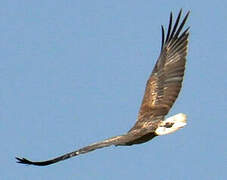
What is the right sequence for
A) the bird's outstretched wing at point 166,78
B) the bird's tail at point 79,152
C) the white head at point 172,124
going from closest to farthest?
the bird's tail at point 79,152, the white head at point 172,124, the bird's outstretched wing at point 166,78

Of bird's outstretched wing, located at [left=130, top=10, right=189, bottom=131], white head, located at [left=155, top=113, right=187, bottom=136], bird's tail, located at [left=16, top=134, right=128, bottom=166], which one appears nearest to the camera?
bird's tail, located at [left=16, top=134, right=128, bottom=166]

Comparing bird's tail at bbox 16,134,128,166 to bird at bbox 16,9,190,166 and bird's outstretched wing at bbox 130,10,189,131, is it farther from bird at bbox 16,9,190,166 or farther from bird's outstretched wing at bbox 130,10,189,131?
bird's outstretched wing at bbox 130,10,189,131

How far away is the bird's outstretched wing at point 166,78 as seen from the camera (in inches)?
706

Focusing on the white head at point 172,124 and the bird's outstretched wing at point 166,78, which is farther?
Answer: the bird's outstretched wing at point 166,78

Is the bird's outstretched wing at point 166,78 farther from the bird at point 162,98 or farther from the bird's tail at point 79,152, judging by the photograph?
the bird's tail at point 79,152

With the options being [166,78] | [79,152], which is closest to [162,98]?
[166,78]

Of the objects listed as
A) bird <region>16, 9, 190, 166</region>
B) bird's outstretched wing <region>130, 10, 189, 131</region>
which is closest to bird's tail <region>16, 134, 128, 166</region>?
bird <region>16, 9, 190, 166</region>

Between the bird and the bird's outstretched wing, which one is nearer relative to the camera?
the bird

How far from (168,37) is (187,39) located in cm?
40

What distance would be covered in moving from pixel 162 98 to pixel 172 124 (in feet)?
4.55

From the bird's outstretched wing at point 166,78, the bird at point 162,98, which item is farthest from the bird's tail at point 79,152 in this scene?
the bird's outstretched wing at point 166,78

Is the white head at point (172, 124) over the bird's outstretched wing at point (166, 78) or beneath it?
beneath

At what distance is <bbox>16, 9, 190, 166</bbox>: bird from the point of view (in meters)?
16.4

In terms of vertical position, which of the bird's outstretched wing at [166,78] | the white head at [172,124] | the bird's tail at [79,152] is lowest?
the bird's tail at [79,152]
